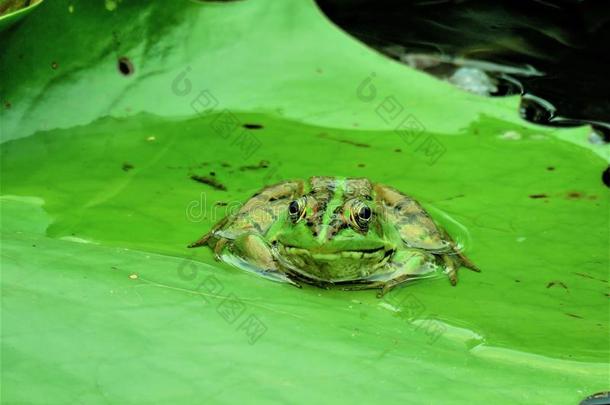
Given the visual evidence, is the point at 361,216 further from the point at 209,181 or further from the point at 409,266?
the point at 209,181

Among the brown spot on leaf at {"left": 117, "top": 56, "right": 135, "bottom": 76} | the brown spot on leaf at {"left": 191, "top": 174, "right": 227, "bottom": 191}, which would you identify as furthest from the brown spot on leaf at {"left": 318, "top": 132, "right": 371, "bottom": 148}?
the brown spot on leaf at {"left": 117, "top": 56, "right": 135, "bottom": 76}

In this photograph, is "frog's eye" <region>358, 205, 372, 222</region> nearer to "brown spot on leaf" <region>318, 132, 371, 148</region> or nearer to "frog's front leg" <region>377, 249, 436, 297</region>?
"frog's front leg" <region>377, 249, 436, 297</region>

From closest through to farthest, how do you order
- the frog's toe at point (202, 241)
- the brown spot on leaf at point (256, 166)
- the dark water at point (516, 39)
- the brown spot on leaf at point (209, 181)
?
1. the frog's toe at point (202, 241)
2. the brown spot on leaf at point (209, 181)
3. the brown spot on leaf at point (256, 166)
4. the dark water at point (516, 39)

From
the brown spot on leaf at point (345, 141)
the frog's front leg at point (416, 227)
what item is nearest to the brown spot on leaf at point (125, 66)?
the brown spot on leaf at point (345, 141)

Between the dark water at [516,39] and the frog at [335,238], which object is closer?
the frog at [335,238]

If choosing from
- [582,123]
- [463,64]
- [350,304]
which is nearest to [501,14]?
[463,64]

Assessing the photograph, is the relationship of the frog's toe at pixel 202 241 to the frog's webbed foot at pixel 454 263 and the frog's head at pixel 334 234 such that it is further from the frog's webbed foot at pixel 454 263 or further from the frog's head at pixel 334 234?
the frog's webbed foot at pixel 454 263
